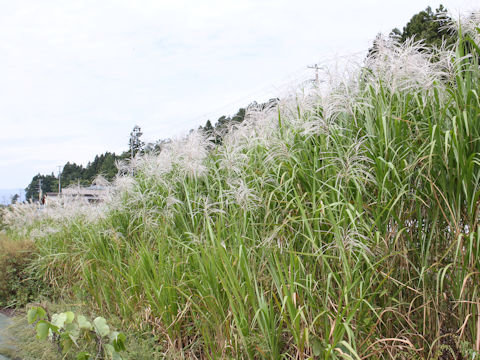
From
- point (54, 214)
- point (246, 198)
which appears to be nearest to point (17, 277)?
point (54, 214)

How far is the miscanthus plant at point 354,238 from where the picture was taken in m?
2.60

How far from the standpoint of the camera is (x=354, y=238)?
2.73m

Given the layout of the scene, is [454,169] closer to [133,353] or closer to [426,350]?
[426,350]

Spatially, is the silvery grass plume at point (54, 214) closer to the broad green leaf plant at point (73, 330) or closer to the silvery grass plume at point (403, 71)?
the broad green leaf plant at point (73, 330)

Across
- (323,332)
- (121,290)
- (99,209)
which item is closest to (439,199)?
(323,332)

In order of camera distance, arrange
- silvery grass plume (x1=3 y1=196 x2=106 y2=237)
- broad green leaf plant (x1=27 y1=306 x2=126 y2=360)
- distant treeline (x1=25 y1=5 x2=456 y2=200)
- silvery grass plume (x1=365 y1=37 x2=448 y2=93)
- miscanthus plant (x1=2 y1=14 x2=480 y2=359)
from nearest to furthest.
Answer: miscanthus plant (x1=2 y1=14 x2=480 y2=359)
broad green leaf plant (x1=27 y1=306 x2=126 y2=360)
silvery grass plume (x1=365 y1=37 x2=448 y2=93)
distant treeline (x1=25 y1=5 x2=456 y2=200)
silvery grass plume (x1=3 y1=196 x2=106 y2=237)

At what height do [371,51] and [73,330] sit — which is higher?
[371,51]

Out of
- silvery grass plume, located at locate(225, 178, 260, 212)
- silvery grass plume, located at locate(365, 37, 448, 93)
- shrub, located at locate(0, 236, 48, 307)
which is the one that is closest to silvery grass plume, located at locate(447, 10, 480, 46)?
silvery grass plume, located at locate(365, 37, 448, 93)

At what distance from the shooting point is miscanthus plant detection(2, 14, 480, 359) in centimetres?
260

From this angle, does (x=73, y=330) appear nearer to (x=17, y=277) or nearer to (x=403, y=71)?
(x=403, y=71)

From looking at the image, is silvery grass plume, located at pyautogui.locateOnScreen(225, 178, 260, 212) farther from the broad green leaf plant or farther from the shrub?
the shrub

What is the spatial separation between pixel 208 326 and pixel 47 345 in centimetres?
144

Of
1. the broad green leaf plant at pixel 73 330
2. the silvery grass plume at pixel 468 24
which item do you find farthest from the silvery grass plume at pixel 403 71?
the broad green leaf plant at pixel 73 330

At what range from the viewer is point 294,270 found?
106 inches
